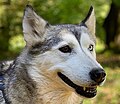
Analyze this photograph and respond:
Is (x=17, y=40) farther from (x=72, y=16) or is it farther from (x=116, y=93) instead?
(x=116, y=93)

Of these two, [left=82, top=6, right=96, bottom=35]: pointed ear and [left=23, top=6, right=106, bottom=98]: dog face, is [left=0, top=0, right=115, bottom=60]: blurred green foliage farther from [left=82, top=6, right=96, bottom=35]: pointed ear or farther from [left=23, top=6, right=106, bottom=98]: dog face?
[left=23, top=6, right=106, bottom=98]: dog face

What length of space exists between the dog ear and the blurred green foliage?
1752 mm

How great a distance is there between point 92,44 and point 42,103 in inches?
33.7

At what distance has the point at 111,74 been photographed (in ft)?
47.3

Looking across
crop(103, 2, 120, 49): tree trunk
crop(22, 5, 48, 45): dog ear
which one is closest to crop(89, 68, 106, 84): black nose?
crop(22, 5, 48, 45): dog ear

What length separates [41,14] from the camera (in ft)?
44.9

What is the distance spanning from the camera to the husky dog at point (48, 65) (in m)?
5.25

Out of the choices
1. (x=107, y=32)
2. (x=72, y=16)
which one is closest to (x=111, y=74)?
(x=72, y=16)

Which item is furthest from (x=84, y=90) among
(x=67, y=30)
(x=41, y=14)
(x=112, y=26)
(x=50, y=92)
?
(x=112, y=26)

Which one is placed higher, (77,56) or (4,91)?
(77,56)

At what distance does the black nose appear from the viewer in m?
4.95

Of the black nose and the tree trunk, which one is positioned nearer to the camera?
the black nose

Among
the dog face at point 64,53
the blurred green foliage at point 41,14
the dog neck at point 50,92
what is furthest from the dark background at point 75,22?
the dog neck at point 50,92

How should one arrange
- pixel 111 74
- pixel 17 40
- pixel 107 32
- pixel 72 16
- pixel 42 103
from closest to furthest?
pixel 42 103 → pixel 72 16 → pixel 111 74 → pixel 17 40 → pixel 107 32
